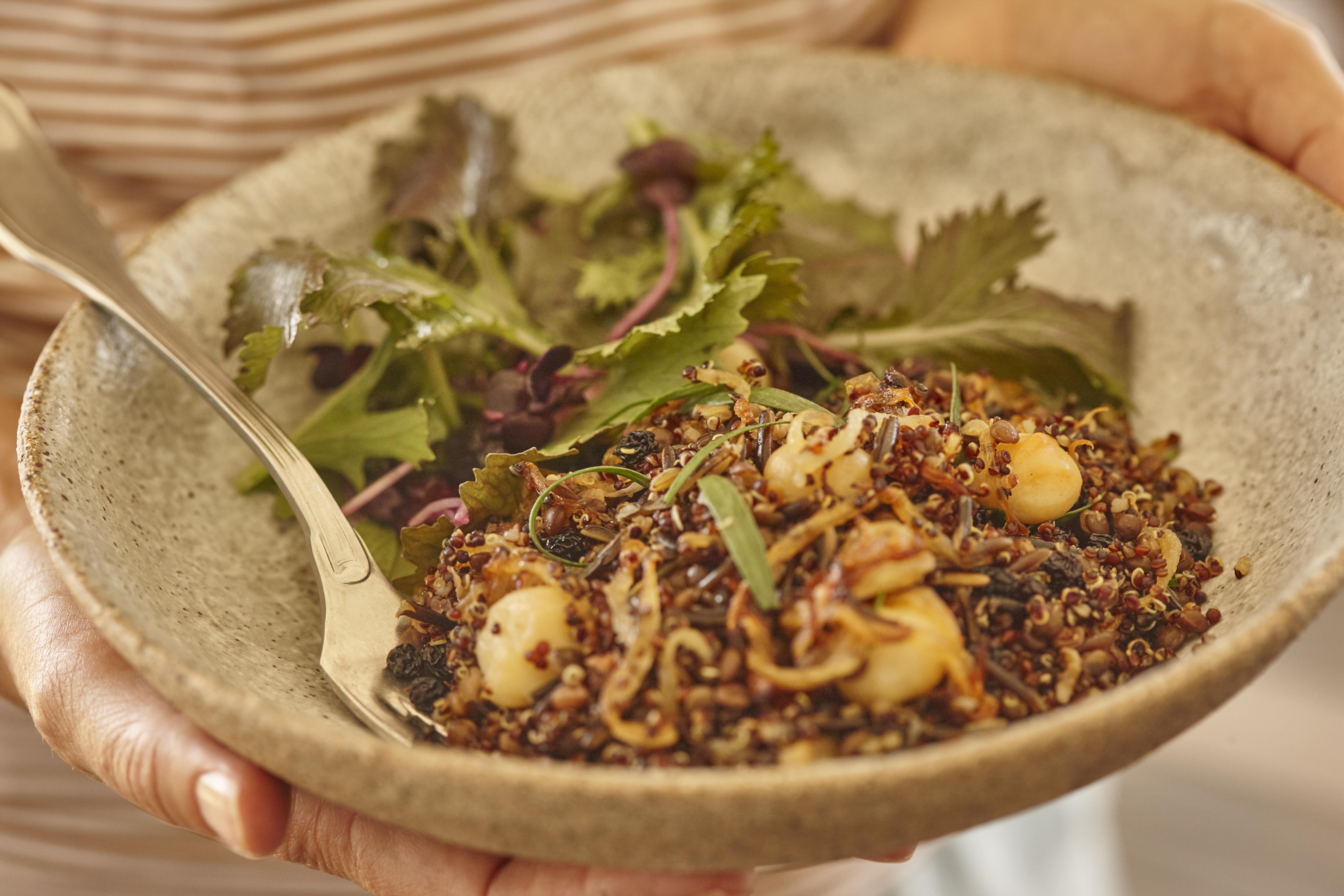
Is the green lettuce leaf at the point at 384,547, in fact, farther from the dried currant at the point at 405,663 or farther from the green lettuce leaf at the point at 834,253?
the green lettuce leaf at the point at 834,253

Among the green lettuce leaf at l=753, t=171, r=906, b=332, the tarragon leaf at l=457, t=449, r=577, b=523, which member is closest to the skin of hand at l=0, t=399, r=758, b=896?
the tarragon leaf at l=457, t=449, r=577, b=523

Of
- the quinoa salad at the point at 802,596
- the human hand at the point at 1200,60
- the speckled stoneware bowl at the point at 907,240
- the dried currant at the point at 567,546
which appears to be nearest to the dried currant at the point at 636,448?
the quinoa salad at the point at 802,596

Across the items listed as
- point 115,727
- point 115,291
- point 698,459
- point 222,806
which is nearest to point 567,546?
point 698,459

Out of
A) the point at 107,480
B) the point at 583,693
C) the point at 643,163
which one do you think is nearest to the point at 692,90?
the point at 643,163

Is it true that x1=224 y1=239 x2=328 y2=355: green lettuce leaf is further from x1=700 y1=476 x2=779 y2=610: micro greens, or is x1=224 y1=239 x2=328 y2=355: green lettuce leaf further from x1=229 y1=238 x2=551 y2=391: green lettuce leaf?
x1=700 y1=476 x2=779 y2=610: micro greens

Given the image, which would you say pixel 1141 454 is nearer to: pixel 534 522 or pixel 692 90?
pixel 534 522

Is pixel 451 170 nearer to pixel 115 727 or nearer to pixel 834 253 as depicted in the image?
pixel 834 253
